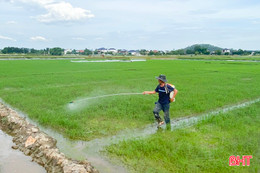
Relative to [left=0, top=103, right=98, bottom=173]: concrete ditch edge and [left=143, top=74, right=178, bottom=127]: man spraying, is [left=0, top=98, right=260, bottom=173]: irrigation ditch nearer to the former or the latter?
[left=0, top=103, right=98, bottom=173]: concrete ditch edge

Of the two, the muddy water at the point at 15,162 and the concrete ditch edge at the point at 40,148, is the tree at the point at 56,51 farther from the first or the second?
the muddy water at the point at 15,162

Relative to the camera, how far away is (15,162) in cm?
506

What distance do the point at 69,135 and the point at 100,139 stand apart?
89 centimetres

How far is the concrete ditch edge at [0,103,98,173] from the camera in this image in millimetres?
4435

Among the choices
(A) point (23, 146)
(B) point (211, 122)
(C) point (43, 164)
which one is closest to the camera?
(C) point (43, 164)

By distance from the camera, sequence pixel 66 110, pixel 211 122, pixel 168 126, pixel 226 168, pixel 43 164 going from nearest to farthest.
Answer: pixel 226 168, pixel 43 164, pixel 168 126, pixel 211 122, pixel 66 110

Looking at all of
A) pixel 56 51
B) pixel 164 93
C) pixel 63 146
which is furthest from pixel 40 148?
pixel 56 51

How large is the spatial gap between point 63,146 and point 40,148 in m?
0.54

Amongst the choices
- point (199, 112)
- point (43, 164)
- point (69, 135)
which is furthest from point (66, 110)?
point (199, 112)

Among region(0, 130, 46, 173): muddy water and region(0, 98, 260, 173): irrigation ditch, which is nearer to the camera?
region(0, 98, 260, 173): irrigation ditch

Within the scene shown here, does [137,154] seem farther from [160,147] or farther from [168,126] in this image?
[168,126]

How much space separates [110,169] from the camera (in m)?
4.58

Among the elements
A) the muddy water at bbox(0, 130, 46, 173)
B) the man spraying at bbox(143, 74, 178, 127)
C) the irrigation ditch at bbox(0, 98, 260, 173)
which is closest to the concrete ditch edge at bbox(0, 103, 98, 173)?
the irrigation ditch at bbox(0, 98, 260, 173)

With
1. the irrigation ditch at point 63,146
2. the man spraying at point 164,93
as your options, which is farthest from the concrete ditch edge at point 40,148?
the man spraying at point 164,93
